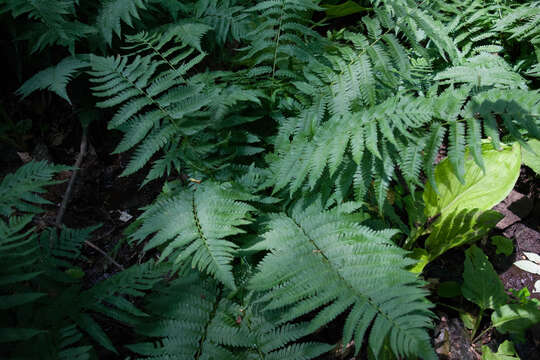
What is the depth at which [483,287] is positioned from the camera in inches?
74.0

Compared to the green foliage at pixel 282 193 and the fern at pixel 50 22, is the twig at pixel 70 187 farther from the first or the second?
the fern at pixel 50 22

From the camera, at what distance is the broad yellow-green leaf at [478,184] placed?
1923mm

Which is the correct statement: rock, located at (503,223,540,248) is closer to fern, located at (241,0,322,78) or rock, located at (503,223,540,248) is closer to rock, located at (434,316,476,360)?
rock, located at (434,316,476,360)

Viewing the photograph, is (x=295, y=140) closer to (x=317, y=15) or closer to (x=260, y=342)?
(x=260, y=342)

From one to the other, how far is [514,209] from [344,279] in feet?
5.35

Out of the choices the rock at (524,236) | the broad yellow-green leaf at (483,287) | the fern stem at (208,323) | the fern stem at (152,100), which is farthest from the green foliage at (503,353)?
the fern stem at (152,100)

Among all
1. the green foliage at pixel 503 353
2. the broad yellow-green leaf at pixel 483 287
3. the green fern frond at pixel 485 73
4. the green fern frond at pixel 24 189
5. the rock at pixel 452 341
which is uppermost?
the green fern frond at pixel 485 73

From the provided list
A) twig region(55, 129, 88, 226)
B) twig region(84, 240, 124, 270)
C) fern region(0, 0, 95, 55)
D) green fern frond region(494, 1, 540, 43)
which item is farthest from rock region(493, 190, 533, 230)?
fern region(0, 0, 95, 55)

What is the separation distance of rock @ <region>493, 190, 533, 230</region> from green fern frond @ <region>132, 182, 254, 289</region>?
5.69 ft

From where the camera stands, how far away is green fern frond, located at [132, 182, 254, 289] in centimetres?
151

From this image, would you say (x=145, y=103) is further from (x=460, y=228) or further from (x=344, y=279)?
(x=460, y=228)

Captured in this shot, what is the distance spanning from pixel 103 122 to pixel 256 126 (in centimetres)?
124

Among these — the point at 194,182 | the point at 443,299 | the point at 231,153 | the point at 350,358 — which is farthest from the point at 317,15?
the point at 350,358

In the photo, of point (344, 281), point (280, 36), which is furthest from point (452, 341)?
point (280, 36)
